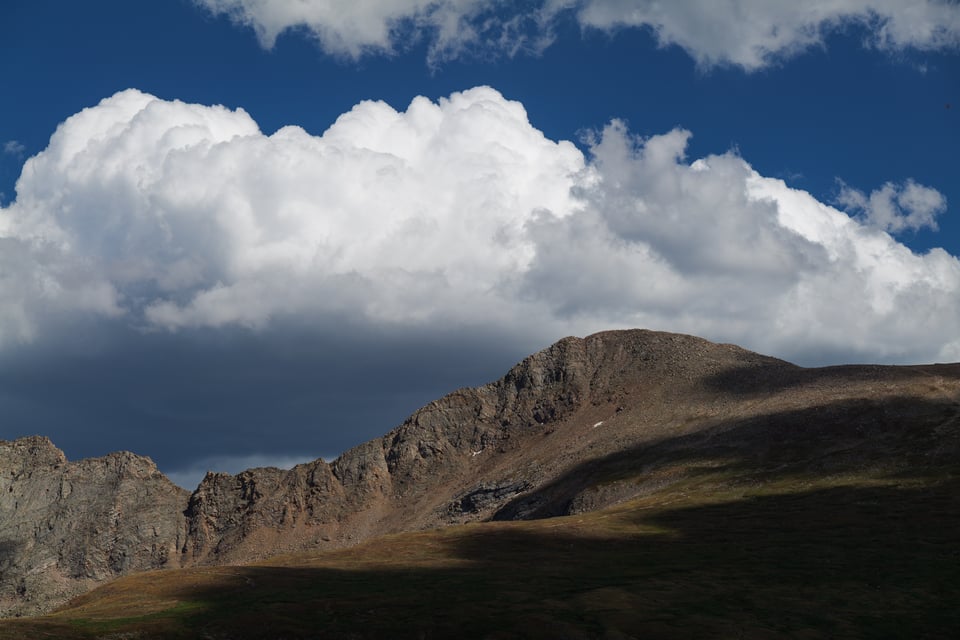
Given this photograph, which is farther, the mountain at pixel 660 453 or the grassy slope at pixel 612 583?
the mountain at pixel 660 453

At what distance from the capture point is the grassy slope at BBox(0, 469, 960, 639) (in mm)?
48750

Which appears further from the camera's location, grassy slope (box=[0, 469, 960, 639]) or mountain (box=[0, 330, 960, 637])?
mountain (box=[0, 330, 960, 637])

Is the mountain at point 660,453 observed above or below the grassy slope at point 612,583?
above

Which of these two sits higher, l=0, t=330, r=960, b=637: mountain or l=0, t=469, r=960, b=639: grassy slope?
l=0, t=330, r=960, b=637: mountain

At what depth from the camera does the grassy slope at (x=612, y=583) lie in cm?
4875

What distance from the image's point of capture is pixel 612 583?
6128cm

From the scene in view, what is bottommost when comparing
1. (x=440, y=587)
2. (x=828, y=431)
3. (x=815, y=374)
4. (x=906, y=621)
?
(x=906, y=621)

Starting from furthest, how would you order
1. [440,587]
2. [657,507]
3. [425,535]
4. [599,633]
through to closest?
[657,507] < [425,535] < [440,587] < [599,633]

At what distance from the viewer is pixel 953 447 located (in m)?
108

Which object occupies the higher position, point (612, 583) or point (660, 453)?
point (660, 453)

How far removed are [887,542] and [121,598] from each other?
5576 centimetres

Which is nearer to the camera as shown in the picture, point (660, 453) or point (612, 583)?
point (612, 583)

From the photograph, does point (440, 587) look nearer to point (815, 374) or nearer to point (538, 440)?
point (815, 374)

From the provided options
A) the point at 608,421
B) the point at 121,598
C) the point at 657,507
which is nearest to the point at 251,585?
the point at 121,598
